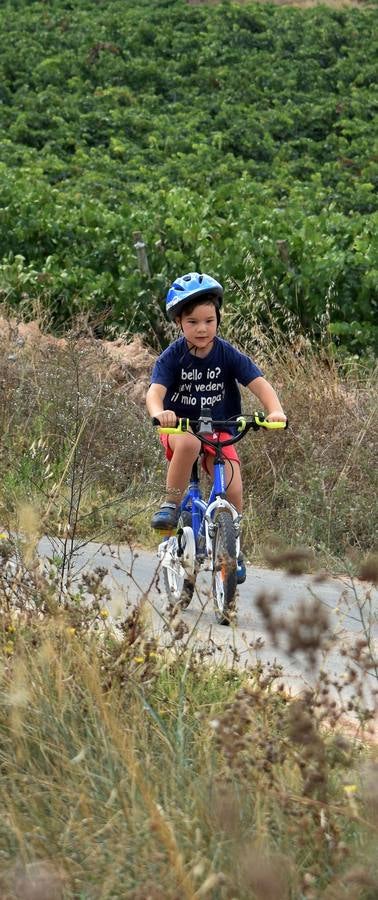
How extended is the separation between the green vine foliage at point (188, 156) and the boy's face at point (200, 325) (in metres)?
5.81

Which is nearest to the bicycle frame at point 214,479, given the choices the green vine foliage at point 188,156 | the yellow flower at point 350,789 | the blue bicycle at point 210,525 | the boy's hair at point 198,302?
the blue bicycle at point 210,525

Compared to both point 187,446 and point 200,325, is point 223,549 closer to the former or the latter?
point 187,446

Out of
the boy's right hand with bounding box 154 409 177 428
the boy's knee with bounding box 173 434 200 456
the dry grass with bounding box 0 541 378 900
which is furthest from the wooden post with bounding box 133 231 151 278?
the dry grass with bounding box 0 541 378 900

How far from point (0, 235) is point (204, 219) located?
2.32 m

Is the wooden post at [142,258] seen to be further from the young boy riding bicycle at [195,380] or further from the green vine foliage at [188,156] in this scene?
the young boy riding bicycle at [195,380]

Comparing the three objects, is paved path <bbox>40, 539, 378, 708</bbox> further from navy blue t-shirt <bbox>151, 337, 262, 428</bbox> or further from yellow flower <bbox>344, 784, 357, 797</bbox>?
yellow flower <bbox>344, 784, 357, 797</bbox>

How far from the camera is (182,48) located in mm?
40375

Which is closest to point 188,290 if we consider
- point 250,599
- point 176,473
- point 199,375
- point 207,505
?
point 199,375

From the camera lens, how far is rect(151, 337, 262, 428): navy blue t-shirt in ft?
24.1

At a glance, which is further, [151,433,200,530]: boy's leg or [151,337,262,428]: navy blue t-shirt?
[151,337,262,428]: navy blue t-shirt

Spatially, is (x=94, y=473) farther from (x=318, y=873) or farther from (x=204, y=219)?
(x=204, y=219)

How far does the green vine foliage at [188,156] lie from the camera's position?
15008 millimetres

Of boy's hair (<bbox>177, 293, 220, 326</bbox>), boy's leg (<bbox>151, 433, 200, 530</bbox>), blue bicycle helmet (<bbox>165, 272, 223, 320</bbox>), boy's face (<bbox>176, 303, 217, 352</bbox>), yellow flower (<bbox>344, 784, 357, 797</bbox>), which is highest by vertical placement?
blue bicycle helmet (<bbox>165, 272, 223, 320</bbox>)

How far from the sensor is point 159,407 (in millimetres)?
7113
